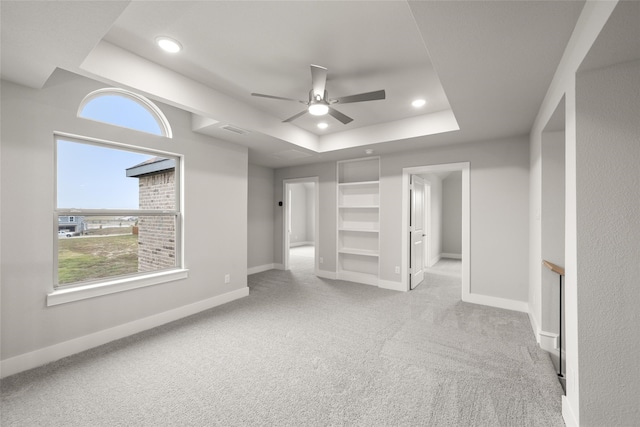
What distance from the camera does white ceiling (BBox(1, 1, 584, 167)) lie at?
4.87 ft

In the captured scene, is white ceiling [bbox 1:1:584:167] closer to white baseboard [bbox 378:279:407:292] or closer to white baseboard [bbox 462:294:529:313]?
white baseboard [bbox 462:294:529:313]

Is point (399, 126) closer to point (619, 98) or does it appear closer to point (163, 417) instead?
point (619, 98)

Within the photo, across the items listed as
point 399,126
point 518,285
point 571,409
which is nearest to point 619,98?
point 571,409

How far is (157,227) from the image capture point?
3.36 meters

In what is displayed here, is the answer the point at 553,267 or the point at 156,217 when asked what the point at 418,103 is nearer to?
the point at 553,267

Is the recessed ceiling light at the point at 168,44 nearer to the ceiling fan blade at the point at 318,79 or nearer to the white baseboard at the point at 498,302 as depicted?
the ceiling fan blade at the point at 318,79

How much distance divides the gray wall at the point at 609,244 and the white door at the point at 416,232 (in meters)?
3.12

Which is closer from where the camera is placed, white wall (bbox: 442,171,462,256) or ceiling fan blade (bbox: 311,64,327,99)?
ceiling fan blade (bbox: 311,64,327,99)

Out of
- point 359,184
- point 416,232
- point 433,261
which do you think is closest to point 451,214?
point 433,261

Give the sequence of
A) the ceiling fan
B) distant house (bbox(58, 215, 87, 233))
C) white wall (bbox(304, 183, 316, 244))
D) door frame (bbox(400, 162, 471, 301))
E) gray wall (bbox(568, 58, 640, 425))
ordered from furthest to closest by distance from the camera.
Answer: white wall (bbox(304, 183, 316, 244)), door frame (bbox(400, 162, 471, 301)), distant house (bbox(58, 215, 87, 233)), the ceiling fan, gray wall (bbox(568, 58, 640, 425))

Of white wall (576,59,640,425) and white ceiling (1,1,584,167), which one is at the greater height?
white ceiling (1,1,584,167)

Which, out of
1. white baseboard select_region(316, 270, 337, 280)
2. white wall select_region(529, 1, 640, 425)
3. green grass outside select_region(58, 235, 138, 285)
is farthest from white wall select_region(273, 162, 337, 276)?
white wall select_region(529, 1, 640, 425)

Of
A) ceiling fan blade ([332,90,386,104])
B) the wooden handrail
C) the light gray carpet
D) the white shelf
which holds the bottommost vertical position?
the light gray carpet

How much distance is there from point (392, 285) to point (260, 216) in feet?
10.7
